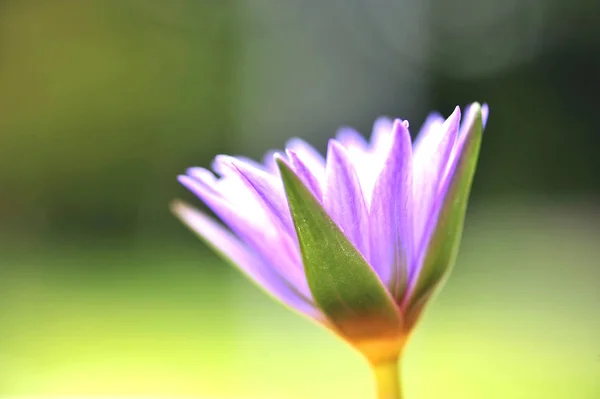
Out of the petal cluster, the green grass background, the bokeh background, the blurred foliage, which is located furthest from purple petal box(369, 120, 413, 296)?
the blurred foliage

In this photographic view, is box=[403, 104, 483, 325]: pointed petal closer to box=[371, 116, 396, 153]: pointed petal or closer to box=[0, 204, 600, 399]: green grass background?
box=[371, 116, 396, 153]: pointed petal

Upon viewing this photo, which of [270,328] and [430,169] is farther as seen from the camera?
[270,328]

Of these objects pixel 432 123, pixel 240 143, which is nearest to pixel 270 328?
pixel 240 143

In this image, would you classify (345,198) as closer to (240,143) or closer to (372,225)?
(372,225)

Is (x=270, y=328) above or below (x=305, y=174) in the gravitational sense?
above

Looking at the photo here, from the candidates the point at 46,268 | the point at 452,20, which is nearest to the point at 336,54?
the point at 452,20

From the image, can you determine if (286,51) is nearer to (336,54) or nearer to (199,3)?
(336,54)

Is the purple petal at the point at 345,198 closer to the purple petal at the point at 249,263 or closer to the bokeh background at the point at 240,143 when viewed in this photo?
the purple petal at the point at 249,263

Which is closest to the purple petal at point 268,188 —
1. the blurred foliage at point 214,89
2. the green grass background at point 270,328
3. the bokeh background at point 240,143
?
the green grass background at point 270,328

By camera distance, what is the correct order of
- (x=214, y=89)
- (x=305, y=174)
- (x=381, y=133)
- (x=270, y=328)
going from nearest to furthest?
1. (x=305, y=174)
2. (x=381, y=133)
3. (x=270, y=328)
4. (x=214, y=89)
